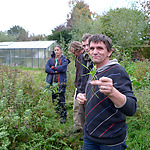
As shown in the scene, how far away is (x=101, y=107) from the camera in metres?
1.54

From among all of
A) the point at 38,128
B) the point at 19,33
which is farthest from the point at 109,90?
the point at 19,33

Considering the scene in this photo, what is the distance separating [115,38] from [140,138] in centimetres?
664

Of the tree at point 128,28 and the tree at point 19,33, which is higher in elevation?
the tree at point 19,33

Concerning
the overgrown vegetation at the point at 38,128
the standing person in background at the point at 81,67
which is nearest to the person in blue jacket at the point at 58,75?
the overgrown vegetation at the point at 38,128

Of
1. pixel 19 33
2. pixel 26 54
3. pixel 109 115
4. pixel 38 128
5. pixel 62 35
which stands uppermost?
pixel 19 33

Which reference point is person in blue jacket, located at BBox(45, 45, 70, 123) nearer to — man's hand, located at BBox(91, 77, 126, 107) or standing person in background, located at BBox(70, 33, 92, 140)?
standing person in background, located at BBox(70, 33, 92, 140)

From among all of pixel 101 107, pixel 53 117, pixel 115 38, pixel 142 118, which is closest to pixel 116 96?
pixel 101 107

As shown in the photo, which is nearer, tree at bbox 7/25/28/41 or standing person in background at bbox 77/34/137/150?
standing person in background at bbox 77/34/137/150

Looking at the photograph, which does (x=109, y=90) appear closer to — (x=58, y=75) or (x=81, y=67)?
(x=81, y=67)

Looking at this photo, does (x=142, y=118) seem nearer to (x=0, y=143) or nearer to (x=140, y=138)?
(x=140, y=138)

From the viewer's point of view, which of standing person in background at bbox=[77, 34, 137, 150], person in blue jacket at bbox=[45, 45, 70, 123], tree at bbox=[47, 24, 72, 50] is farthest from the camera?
tree at bbox=[47, 24, 72, 50]

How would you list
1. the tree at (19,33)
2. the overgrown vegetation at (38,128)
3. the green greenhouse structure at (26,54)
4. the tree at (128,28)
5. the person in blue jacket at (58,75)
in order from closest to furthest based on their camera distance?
the overgrown vegetation at (38,128) → the person in blue jacket at (58,75) → the tree at (128,28) → the green greenhouse structure at (26,54) → the tree at (19,33)

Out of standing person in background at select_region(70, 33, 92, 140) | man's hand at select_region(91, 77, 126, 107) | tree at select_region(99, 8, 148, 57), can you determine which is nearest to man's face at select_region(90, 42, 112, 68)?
man's hand at select_region(91, 77, 126, 107)

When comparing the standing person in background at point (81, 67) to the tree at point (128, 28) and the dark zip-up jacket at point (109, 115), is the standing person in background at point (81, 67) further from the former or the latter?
the tree at point (128, 28)
